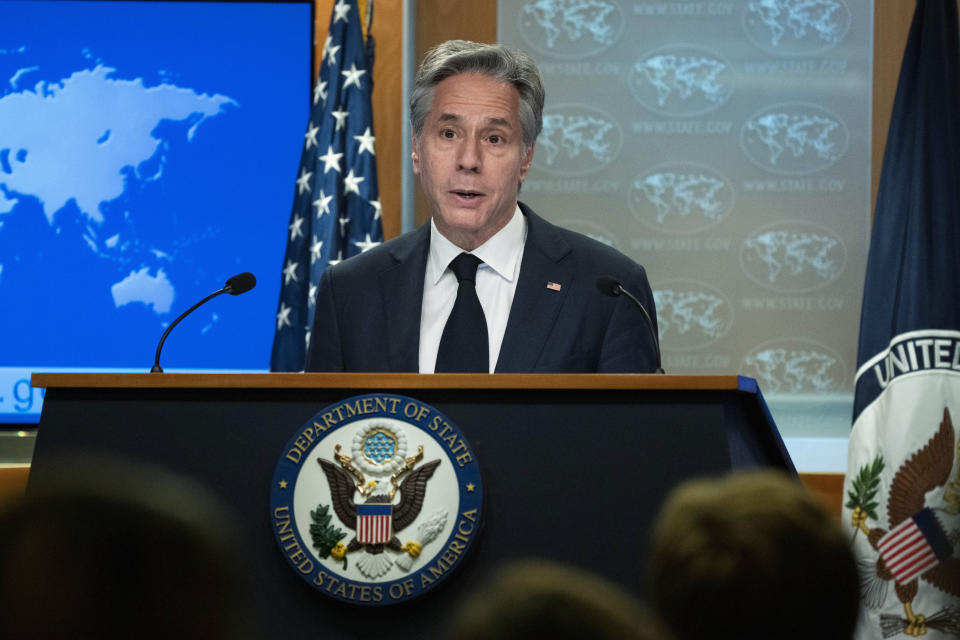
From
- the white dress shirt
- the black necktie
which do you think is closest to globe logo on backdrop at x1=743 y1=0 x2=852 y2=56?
the white dress shirt

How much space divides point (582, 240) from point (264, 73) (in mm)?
2771

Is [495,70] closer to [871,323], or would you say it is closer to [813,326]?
[871,323]

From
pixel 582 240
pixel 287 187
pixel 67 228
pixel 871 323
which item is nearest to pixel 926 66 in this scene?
pixel 871 323

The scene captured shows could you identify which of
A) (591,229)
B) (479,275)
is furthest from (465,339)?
(591,229)

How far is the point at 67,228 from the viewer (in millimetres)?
4996

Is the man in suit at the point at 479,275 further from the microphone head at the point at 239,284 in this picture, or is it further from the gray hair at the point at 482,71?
the microphone head at the point at 239,284

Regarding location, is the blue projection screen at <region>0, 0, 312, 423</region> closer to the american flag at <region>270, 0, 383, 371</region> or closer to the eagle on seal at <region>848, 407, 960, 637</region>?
the american flag at <region>270, 0, 383, 371</region>

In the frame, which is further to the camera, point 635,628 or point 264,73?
point 264,73

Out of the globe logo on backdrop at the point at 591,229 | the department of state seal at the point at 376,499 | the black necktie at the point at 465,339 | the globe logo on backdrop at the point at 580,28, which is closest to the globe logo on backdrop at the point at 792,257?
the globe logo on backdrop at the point at 591,229

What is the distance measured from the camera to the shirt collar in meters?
2.72

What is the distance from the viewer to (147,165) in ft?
16.5

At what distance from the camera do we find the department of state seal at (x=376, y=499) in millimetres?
1799

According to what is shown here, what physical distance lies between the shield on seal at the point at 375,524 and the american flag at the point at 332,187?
108 inches

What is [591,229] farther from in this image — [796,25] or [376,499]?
[376,499]
